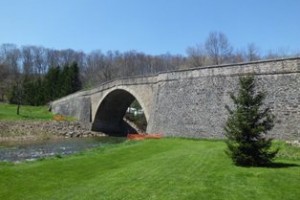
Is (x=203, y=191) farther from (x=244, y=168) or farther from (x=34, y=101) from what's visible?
(x=34, y=101)

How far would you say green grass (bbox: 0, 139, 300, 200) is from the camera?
473 inches

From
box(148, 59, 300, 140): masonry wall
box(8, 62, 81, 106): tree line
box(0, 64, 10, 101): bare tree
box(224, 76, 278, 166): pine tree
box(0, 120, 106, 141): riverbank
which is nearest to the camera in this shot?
box(224, 76, 278, 166): pine tree

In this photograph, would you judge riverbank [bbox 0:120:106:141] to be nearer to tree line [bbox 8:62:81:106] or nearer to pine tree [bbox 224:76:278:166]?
pine tree [bbox 224:76:278:166]

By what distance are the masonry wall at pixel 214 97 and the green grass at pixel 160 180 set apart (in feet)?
17.2

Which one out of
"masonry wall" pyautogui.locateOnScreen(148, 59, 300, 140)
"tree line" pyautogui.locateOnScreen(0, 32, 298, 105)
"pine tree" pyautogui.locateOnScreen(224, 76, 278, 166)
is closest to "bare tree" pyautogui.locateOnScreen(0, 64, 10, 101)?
"tree line" pyautogui.locateOnScreen(0, 32, 298, 105)

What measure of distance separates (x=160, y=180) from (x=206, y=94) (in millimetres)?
18881

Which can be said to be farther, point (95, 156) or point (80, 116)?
point (80, 116)

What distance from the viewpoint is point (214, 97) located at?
31.1 meters

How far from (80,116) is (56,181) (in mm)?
50669

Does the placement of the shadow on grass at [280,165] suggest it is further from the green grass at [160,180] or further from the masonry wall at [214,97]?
the masonry wall at [214,97]

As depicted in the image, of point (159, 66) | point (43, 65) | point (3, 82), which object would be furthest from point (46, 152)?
point (43, 65)

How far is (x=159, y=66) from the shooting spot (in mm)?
129750

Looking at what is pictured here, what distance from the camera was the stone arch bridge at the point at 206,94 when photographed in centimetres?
2478

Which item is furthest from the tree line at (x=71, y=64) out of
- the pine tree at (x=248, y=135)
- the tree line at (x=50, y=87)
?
the pine tree at (x=248, y=135)
